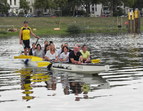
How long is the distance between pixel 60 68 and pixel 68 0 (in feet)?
436

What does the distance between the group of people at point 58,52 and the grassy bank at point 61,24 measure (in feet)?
180

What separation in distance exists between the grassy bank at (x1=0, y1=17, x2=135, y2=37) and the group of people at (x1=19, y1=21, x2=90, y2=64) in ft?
180

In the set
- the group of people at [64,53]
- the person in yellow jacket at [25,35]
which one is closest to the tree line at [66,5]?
the person in yellow jacket at [25,35]

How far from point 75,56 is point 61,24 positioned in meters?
Answer: 92.7

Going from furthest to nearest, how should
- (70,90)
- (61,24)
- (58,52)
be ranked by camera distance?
(61,24), (58,52), (70,90)

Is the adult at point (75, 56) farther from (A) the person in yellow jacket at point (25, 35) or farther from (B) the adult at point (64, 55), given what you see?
(A) the person in yellow jacket at point (25, 35)

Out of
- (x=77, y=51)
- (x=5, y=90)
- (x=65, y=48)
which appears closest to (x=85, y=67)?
(x=77, y=51)

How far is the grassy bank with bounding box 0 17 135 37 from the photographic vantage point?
329ft

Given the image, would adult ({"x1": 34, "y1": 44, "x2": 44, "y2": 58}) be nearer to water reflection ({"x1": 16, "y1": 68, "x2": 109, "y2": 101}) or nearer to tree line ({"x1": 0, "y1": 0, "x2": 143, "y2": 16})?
water reflection ({"x1": 16, "y1": 68, "x2": 109, "y2": 101})

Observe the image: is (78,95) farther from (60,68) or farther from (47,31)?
(47,31)

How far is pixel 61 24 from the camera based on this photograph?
122m

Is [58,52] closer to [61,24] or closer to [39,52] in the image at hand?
[39,52]

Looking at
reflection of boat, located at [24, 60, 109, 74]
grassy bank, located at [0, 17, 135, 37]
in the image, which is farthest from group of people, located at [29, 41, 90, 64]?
grassy bank, located at [0, 17, 135, 37]

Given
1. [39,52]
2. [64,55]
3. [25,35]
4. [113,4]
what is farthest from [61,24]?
[64,55]
